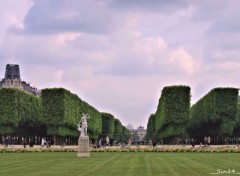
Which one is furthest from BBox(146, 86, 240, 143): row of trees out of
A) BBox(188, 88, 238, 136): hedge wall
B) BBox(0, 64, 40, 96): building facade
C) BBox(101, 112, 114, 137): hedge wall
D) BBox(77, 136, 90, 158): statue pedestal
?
BBox(0, 64, 40, 96): building facade

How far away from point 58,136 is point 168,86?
1791cm

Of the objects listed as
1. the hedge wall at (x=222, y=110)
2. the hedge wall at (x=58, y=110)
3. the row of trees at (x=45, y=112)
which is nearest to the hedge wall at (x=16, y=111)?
the row of trees at (x=45, y=112)

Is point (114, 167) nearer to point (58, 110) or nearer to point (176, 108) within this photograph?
point (58, 110)

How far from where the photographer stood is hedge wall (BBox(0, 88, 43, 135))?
7401 cm

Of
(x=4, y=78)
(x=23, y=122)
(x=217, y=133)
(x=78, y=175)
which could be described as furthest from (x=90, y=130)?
(x=4, y=78)

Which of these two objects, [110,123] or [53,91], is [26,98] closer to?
[53,91]

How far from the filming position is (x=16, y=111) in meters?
75.0

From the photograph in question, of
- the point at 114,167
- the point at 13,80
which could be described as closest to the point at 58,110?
the point at 114,167

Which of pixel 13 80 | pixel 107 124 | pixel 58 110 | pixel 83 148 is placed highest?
pixel 13 80

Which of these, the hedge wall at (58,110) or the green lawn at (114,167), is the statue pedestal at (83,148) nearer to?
the green lawn at (114,167)

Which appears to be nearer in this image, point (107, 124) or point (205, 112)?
point (205, 112)

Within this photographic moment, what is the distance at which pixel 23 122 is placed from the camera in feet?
259

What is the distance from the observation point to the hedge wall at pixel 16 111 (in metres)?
74.0

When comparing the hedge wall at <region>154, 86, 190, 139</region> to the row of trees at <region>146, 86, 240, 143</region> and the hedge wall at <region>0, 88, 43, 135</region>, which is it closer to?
the row of trees at <region>146, 86, 240, 143</region>
